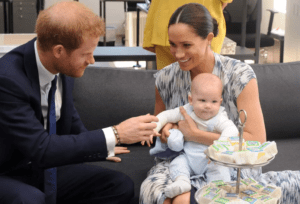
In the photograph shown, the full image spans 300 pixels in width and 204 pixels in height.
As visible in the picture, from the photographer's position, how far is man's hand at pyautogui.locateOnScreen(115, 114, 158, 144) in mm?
1774

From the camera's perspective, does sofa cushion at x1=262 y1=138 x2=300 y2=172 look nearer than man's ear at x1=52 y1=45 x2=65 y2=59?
No

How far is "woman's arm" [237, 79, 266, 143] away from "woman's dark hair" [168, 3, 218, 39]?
0.31m

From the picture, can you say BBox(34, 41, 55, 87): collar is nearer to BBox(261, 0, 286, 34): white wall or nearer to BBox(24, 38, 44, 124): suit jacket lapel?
BBox(24, 38, 44, 124): suit jacket lapel

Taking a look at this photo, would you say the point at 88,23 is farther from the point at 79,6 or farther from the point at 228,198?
the point at 228,198

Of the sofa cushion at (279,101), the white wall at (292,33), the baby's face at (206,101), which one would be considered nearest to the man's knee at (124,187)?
the baby's face at (206,101)

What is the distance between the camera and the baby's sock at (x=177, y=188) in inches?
68.6

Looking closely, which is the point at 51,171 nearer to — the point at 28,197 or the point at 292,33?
the point at 28,197

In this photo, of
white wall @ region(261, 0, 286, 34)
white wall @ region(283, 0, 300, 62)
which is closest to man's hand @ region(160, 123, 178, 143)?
white wall @ region(283, 0, 300, 62)

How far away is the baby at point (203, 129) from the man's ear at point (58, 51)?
53 cm

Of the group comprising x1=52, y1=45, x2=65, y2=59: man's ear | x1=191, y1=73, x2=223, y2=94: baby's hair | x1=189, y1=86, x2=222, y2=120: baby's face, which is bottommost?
x1=189, y1=86, x2=222, y2=120: baby's face

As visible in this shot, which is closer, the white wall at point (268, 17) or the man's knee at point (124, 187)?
the man's knee at point (124, 187)

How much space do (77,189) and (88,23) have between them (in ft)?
2.62

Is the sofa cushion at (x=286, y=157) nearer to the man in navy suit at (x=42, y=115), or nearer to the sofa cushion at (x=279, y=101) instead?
the sofa cushion at (x=279, y=101)

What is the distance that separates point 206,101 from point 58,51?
2.10 feet
